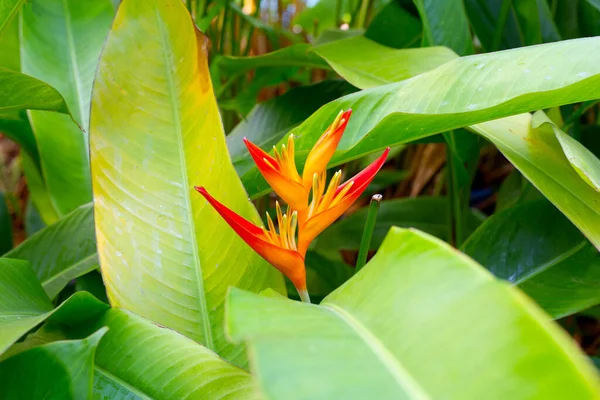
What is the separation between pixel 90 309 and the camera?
→ 0.39 metres

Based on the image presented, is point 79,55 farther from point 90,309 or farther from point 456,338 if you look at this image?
point 456,338

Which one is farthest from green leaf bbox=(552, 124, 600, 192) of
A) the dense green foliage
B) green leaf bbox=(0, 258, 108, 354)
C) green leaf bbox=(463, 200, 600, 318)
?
green leaf bbox=(0, 258, 108, 354)

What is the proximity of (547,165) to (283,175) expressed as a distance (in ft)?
0.78

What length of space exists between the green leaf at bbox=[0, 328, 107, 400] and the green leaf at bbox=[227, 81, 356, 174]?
398 millimetres

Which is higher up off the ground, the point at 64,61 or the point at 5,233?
the point at 64,61

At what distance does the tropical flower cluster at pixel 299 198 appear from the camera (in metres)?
0.32

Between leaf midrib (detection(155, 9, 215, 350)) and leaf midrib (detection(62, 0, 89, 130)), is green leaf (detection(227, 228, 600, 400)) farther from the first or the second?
leaf midrib (detection(62, 0, 89, 130))

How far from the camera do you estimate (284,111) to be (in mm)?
700

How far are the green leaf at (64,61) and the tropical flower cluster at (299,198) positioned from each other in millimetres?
394

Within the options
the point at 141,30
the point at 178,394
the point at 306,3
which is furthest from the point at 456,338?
the point at 306,3

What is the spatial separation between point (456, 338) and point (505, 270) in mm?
359

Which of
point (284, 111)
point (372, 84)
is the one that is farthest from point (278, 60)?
point (372, 84)

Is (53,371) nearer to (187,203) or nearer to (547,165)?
(187,203)

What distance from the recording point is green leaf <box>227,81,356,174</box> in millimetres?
691
